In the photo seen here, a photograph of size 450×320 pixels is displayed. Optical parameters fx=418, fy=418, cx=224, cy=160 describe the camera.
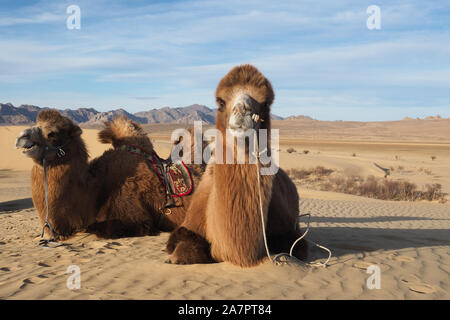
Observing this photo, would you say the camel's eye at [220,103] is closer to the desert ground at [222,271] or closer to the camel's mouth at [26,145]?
the desert ground at [222,271]

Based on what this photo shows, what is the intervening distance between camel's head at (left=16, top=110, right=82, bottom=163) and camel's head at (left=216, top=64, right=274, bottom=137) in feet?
10.4

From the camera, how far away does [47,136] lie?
20.1 feet

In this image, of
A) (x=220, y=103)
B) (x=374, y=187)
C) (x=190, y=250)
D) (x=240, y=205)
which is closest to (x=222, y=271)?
(x=190, y=250)

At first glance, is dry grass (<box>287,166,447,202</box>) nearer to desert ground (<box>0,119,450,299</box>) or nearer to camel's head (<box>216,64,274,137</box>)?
desert ground (<box>0,119,450,299</box>)

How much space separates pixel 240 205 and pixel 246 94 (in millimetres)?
1035

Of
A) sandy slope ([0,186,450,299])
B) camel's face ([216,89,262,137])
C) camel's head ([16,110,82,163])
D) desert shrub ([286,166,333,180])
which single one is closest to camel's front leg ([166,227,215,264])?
sandy slope ([0,186,450,299])

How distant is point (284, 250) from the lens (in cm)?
466

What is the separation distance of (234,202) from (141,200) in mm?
3051

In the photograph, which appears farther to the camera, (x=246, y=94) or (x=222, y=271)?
(x=222, y=271)

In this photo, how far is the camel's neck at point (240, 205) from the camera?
391 cm

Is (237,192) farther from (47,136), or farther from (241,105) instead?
(47,136)
